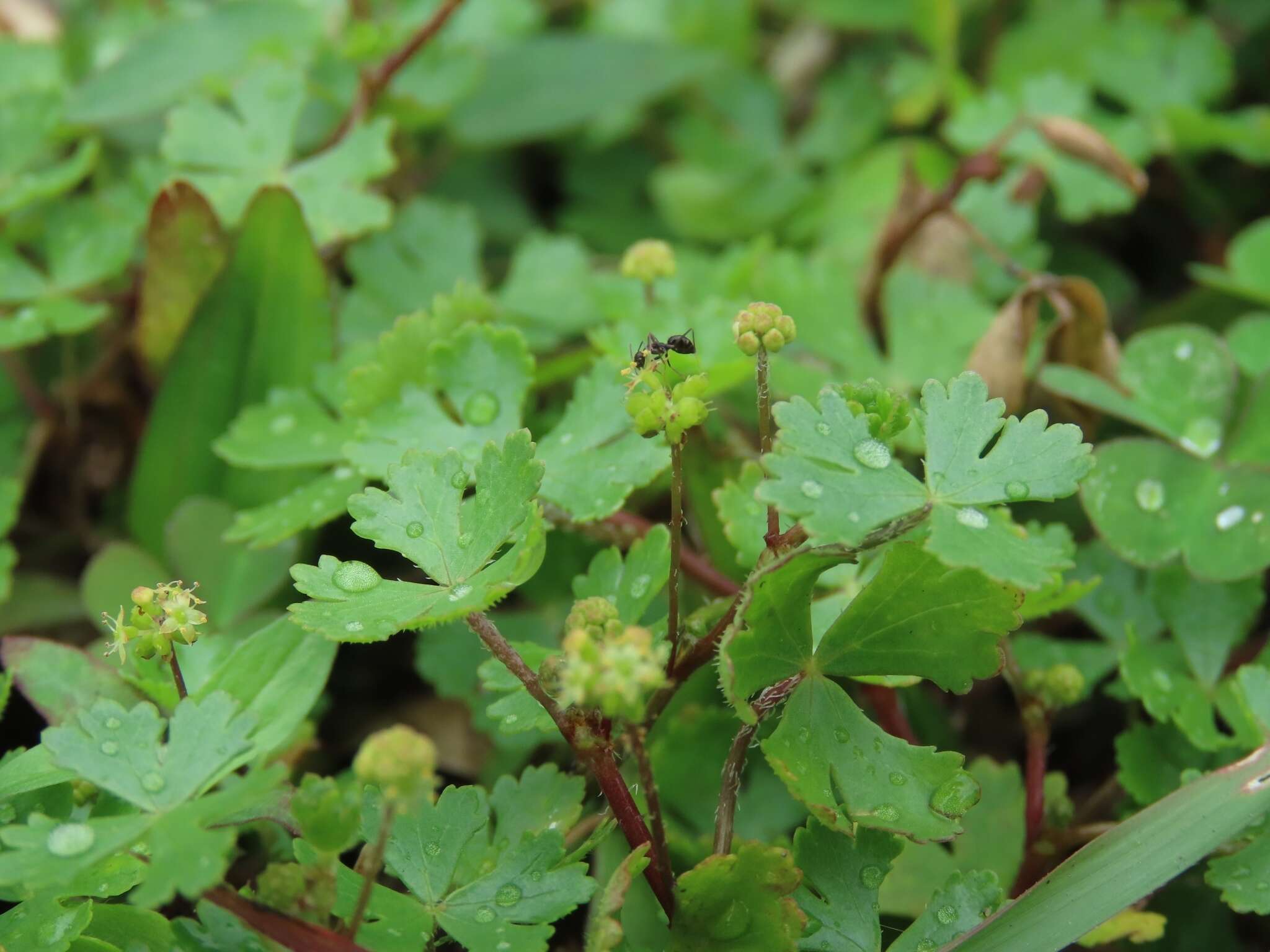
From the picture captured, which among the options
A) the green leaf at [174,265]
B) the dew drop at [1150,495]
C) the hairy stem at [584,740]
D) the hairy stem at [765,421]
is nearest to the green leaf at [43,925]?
the hairy stem at [584,740]

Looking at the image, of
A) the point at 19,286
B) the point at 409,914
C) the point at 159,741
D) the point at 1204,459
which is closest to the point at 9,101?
the point at 19,286

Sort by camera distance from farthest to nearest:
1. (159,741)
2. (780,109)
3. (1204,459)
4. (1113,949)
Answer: (780,109) → (1204,459) → (1113,949) → (159,741)

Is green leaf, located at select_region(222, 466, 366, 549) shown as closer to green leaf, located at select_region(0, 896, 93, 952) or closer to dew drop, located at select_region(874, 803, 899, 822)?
green leaf, located at select_region(0, 896, 93, 952)

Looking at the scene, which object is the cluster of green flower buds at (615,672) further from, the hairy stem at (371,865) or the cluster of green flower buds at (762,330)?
the cluster of green flower buds at (762,330)

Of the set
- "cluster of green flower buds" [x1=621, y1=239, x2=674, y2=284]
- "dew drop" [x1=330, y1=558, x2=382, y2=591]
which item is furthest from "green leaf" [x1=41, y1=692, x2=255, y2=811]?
"cluster of green flower buds" [x1=621, y1=239, x2=674, y2=284]

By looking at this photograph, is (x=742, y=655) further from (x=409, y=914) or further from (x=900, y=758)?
(x=409, y=914)

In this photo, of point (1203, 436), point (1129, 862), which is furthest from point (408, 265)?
point (1129, 862)
